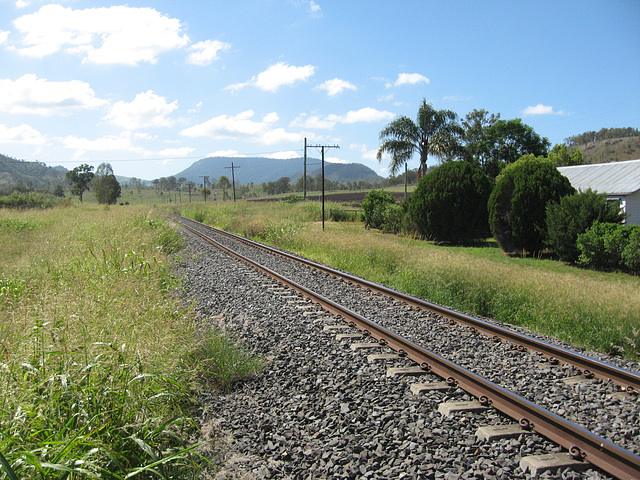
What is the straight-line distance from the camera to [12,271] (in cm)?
924

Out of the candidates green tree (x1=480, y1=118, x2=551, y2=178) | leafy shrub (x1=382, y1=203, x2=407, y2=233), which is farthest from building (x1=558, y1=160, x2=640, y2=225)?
green tree (x1=480, y1=118, x2=551, y2=178)

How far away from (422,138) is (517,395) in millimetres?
33302

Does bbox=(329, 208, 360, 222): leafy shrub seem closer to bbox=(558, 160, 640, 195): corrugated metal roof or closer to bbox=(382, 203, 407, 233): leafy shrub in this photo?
bbox=(382, 203, 407, 233): leafy shrub

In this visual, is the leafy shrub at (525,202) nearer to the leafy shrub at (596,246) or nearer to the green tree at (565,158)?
the leafy shrub at (596,246)

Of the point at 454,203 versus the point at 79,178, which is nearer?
the point at 454,203

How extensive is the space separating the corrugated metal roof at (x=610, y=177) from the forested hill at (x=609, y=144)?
186 feet

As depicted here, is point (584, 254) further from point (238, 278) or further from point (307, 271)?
point (238, 278)

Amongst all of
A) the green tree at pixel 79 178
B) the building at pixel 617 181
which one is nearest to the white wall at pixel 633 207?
the building at pixel 617 181

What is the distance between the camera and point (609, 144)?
103625 mm

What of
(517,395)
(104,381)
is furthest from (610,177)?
(104,381)

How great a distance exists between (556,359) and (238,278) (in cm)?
745

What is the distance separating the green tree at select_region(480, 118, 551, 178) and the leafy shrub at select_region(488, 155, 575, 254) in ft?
141

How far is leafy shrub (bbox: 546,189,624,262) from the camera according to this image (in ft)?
45.9

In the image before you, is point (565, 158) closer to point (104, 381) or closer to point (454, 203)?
point (454, 203)
